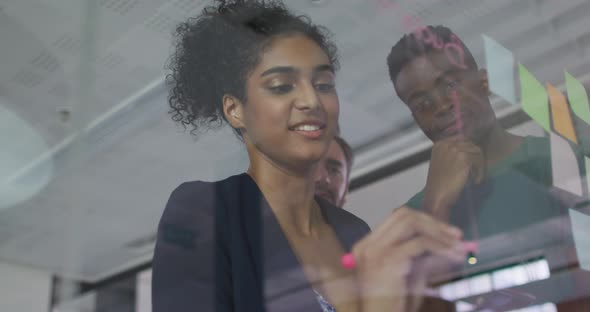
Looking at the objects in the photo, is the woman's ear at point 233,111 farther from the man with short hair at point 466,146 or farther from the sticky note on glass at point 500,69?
the sticky note on glass at point 500,69

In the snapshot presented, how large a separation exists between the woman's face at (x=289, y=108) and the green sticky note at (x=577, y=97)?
0.48 metres

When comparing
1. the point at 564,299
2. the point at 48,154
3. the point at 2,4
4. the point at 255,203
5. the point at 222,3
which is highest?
the point at 2,4

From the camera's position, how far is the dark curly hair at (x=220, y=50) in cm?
88

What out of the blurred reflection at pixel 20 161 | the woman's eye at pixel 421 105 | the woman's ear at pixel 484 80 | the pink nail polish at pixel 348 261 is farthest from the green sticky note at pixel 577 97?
the blurred reflection at pixel 20 161

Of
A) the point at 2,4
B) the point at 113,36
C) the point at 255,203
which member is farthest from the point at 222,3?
the point at 2,4

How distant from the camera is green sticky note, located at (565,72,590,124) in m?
1.08

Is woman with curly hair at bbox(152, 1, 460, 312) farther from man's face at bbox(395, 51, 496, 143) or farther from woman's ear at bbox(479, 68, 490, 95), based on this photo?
woman's ear at bbox(479, 68, 490, 95)

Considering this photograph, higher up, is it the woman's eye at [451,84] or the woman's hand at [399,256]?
the woman's eye at [451,84]

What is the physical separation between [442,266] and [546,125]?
38cm

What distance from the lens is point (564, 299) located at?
A: 0.87 meters

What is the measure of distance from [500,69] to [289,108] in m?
0.44

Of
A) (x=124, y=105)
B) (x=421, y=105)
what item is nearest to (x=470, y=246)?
(x=421, y=105)

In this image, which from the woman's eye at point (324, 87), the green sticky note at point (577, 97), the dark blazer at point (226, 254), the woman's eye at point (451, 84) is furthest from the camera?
the green sticky note at point (577, 97)

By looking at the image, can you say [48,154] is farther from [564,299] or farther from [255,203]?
[564,299]
